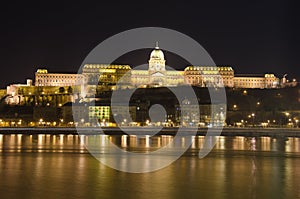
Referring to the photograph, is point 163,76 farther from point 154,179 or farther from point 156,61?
point 154,179

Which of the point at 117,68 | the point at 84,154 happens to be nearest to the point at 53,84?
the point at 117,68

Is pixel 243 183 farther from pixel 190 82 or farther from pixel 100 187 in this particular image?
pixel 190 82

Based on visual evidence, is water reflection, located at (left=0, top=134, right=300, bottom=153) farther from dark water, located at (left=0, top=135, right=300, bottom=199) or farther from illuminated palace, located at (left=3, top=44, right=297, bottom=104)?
illuminated palace, located at (left=3, top=44, right=297, bottom=104)

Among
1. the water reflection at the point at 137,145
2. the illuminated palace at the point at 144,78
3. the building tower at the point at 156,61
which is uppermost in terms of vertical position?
the building tower at the point at 156,61

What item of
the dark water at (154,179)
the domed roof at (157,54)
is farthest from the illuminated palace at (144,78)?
the dark water at (154,179)

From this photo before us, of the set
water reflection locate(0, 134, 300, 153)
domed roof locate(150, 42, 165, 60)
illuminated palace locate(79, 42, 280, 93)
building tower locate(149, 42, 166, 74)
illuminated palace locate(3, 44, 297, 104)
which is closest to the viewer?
water reflection locate(0, 134, 300, 153)

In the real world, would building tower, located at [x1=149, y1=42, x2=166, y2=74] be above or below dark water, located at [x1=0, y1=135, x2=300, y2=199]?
above

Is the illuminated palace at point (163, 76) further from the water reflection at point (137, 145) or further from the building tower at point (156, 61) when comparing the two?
the water reflection at point (137, 145)

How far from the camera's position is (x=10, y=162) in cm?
2164

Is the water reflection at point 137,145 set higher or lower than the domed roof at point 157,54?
lower

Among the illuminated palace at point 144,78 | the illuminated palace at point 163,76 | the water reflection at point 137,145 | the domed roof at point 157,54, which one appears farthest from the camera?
the domed roof at point 157,54

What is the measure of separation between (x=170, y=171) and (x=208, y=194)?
4.62 m

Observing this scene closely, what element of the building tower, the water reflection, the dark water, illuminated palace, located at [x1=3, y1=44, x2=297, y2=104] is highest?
the building tower

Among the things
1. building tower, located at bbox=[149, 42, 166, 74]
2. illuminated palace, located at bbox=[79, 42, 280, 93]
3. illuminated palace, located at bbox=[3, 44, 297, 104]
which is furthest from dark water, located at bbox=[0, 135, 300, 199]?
building tower, located at bbox=[149, 42, 166, 74]
